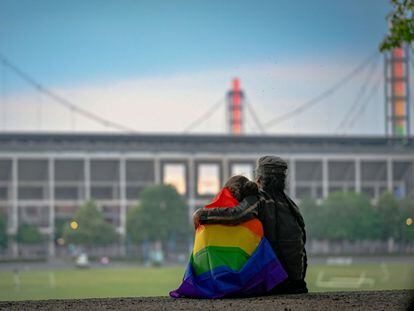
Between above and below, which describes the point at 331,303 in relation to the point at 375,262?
above

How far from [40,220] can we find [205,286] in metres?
170

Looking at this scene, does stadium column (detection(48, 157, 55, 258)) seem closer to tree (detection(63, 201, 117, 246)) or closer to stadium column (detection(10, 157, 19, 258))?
stadium column (detection(10, 157, 19, 258))

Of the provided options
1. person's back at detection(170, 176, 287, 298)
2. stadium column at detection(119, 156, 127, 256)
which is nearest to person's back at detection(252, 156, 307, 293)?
person's back at detection(170, 176, 287, 298)

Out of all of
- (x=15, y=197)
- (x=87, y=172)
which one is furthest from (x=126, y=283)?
(x=87, y=172)

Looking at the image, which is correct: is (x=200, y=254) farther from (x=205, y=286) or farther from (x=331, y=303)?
(x=331, y=303)

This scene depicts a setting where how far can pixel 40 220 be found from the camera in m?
182

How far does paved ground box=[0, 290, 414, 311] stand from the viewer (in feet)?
A: 44.1

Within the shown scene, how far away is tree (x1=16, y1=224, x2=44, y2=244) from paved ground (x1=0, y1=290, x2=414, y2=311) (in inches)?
6016

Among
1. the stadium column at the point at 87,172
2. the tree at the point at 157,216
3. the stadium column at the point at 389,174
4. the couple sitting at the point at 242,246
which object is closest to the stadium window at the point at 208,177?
the stadium column at the point at 87,172

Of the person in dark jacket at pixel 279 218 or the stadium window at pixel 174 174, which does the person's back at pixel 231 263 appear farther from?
the stadium window at pixel 174 174

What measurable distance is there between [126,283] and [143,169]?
96.7 m

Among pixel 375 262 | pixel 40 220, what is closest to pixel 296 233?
pixel 375 262

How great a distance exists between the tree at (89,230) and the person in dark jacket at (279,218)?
470 feet

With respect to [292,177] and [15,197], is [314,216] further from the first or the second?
[15,197]
